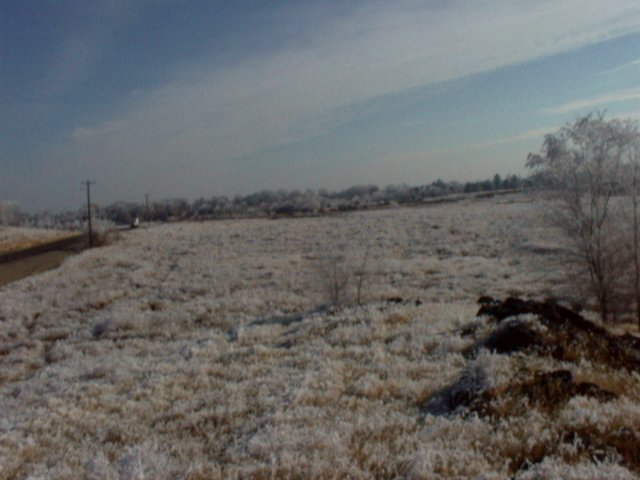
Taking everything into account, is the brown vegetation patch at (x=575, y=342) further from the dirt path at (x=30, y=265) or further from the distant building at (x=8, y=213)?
the distant building at (x=8, y=213)

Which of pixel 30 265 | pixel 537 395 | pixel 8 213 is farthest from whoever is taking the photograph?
pixel 8 213

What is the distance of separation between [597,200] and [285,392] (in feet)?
51.8

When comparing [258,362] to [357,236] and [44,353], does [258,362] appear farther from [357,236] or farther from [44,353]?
[357,236]

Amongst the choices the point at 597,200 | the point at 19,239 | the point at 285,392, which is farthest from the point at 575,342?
the point at 19,239

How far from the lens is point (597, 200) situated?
19.5 m

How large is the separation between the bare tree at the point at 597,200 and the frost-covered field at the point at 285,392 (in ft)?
7.38

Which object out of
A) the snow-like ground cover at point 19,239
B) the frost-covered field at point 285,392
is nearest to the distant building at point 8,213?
the snow-like ground cover at point 19,239

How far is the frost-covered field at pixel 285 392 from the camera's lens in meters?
5.91

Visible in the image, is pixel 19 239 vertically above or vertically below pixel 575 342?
below

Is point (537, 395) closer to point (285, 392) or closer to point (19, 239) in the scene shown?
point (285, 392)

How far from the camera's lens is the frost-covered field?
5.91 meters

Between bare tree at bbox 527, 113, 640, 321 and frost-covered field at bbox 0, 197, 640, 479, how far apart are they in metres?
2.25

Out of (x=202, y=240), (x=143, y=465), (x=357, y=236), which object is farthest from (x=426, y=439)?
(x=202, y=240)

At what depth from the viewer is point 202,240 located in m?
57.7
